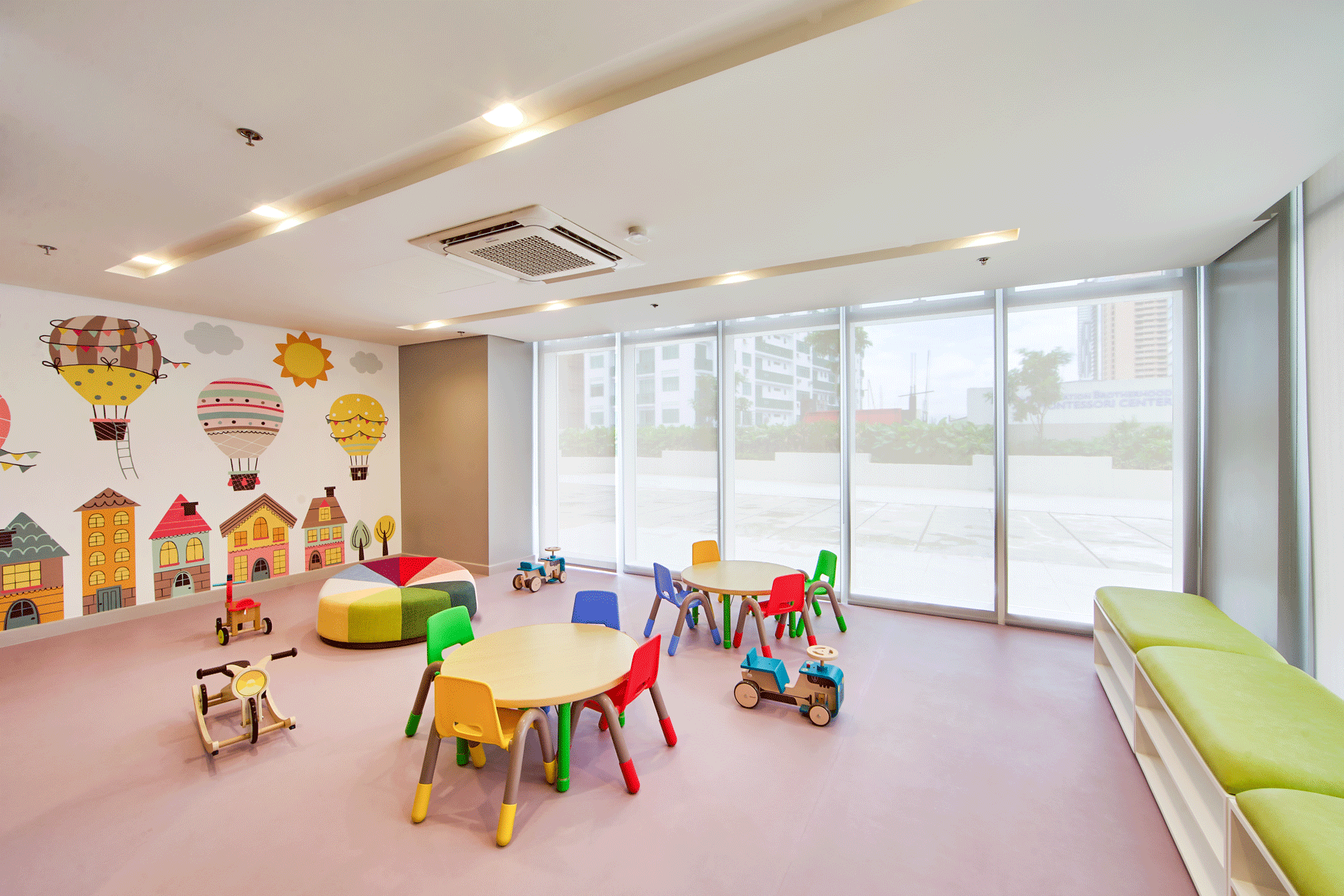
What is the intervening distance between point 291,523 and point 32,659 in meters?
2.18

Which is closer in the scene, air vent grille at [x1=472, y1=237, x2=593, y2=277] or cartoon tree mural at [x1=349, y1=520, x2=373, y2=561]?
air vent grille at [x1=472, y1=237, x2=593, y2=277]

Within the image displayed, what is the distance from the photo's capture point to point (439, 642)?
2.98m

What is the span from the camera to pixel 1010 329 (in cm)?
474

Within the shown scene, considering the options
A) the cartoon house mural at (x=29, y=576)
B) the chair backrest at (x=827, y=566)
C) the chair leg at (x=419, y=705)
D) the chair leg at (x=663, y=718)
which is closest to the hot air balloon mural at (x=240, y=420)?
the cartoon house mural at (x=29, y=576)

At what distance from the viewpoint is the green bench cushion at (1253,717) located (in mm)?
1748


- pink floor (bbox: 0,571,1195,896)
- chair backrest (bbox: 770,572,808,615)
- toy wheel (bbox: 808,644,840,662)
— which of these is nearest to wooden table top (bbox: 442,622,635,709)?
pink floor (bbox: 0,571,1195,896)

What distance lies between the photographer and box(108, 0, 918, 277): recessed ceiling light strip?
61.2 inches

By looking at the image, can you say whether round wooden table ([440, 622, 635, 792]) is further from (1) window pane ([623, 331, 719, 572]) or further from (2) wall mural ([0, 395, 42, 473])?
(2) wall mural ([0, 395, 42, 473])

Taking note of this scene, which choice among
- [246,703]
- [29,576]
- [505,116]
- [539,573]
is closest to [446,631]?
[246,703]

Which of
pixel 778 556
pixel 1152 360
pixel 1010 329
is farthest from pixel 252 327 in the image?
pixel 1152 360

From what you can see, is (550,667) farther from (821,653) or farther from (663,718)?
(821,653)

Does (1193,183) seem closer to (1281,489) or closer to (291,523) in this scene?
(1281,489)

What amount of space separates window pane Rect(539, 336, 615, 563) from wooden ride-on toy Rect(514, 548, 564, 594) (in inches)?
26.5

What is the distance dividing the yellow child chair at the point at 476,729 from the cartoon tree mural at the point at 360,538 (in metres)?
5.04
